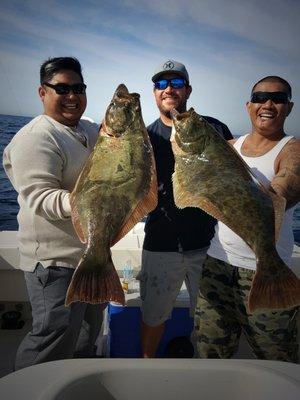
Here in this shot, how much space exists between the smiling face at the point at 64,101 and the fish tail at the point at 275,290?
222 cm

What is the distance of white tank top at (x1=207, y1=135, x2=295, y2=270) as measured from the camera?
2.82 metres

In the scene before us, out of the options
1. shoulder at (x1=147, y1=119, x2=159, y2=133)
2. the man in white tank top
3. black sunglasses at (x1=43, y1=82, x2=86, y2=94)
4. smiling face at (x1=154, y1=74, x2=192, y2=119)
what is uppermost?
smiling face at (x1=154, y1=74, x2=192, y2=119)

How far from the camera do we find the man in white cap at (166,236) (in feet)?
12.6

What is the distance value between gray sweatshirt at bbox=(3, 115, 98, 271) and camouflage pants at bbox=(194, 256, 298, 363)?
129cm

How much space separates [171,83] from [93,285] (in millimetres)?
2737

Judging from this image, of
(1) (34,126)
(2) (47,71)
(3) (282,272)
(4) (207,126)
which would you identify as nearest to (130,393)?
(3) (282,272)

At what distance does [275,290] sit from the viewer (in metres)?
2.21

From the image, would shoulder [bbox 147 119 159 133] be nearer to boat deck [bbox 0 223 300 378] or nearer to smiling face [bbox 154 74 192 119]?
smiling face [bbox 154 74 192 119]

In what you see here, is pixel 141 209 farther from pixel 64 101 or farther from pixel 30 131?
pixel 64 101

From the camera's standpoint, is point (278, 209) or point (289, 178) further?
point (289, 178)

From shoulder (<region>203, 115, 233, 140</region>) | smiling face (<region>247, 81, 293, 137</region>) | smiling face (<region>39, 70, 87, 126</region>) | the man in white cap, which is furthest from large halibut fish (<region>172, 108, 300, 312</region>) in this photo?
shoulder (<region>203, 115, 233, 140</region>)

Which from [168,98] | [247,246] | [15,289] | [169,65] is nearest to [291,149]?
[247,246]

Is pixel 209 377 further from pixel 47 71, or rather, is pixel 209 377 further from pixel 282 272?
pixel 47 71

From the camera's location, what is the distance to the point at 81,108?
327cm
